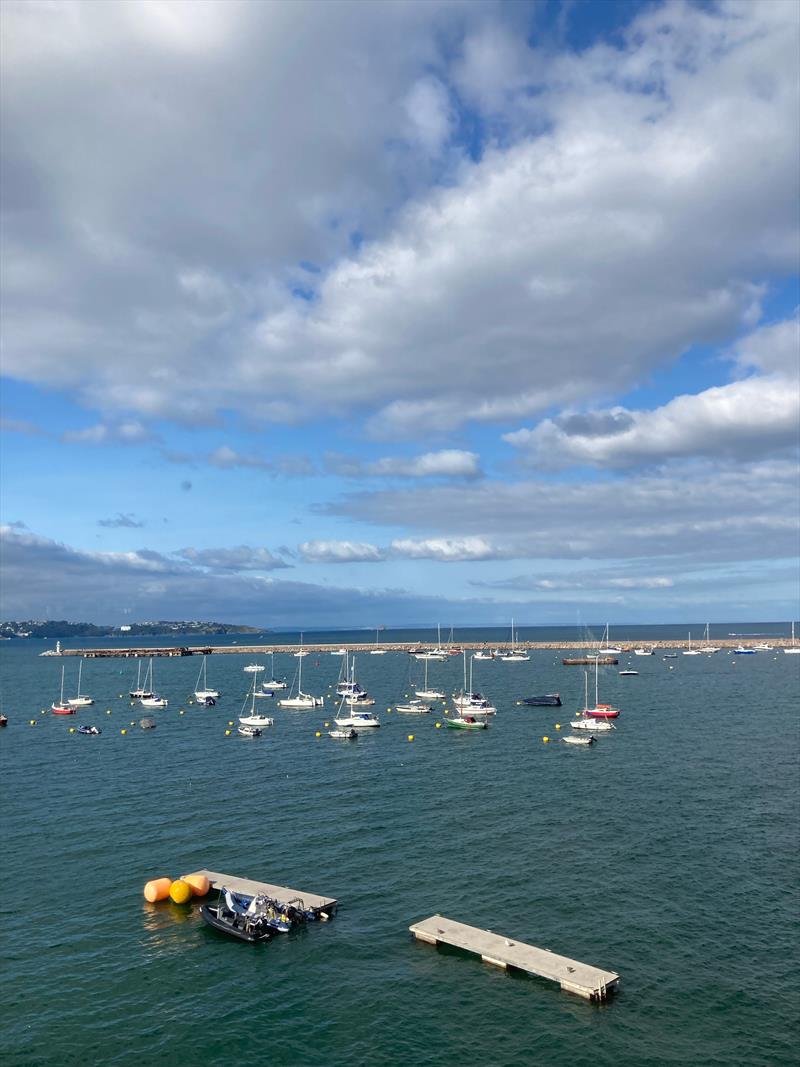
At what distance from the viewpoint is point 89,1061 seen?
3553 centimetres

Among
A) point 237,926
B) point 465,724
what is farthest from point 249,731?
point 237,926

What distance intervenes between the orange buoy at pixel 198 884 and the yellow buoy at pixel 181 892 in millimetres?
263

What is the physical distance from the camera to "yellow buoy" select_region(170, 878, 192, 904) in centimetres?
5128

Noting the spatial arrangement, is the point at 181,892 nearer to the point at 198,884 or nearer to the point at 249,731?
the point at 198,884

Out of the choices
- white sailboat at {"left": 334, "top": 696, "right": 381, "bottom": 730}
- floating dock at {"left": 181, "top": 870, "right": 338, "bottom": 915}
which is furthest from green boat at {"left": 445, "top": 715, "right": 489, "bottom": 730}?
floating dock at {"left": 181, "top": 870, "right": 338, "bottom": 915}

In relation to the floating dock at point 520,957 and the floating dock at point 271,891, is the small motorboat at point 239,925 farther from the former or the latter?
the floating dock at point 520,957

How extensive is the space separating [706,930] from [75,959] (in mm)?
37883

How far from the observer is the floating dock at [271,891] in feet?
164

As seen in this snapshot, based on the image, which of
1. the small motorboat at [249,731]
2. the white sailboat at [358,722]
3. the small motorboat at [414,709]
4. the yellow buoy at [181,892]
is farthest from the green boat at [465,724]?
the yellow buoy at [181,892]

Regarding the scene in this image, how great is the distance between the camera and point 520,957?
42.6 meters

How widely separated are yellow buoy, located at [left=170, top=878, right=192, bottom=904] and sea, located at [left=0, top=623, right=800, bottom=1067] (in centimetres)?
81

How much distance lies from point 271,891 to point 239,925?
4547 mm

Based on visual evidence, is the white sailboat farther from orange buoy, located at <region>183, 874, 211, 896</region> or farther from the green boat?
orange buoy, located at <region>183, 874, 211, 896</region>

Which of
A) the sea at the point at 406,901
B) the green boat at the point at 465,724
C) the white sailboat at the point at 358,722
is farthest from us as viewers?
the white sailboat at the point at 358,722
